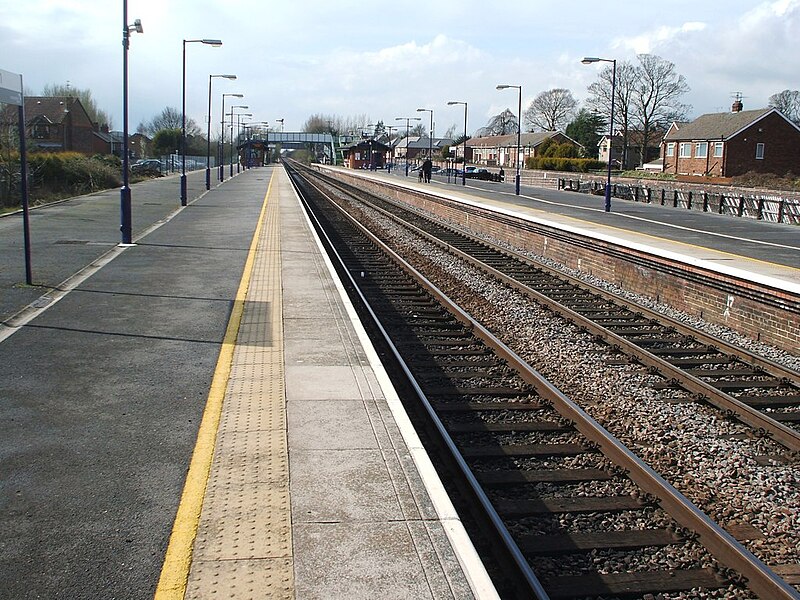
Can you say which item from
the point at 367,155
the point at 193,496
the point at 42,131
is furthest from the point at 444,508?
the point at 367,155

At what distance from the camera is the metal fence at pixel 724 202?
30.2 m

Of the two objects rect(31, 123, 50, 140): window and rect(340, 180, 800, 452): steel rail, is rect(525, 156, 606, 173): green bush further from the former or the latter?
rect(340, 180, 800, 452): steel rail

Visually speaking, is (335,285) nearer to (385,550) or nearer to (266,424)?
(266,424)

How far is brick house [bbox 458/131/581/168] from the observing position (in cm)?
10725

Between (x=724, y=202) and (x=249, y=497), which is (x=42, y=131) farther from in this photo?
(x=249, y=497)

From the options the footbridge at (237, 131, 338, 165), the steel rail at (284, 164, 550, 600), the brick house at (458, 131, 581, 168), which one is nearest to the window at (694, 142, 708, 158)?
the brick house at (458, 131, 581, 168)

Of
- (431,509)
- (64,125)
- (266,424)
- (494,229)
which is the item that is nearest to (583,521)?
(431,509)

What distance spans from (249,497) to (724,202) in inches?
1288

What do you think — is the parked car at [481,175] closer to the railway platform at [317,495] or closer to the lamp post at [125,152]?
the lamp post at [125,152]

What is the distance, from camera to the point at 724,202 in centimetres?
3416

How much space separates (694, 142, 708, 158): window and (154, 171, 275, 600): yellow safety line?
63.8 m

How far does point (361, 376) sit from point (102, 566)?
414 cm

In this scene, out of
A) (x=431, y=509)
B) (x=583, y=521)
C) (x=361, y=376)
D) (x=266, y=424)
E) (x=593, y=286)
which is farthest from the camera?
(x=593, y=286)

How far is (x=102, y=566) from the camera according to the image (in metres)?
4.34
